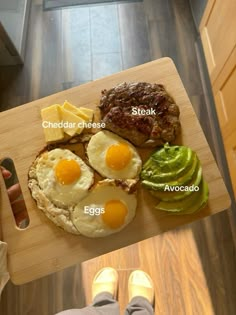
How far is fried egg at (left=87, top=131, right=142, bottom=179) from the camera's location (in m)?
1.44

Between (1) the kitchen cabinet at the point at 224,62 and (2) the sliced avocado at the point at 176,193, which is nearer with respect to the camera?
(2) the sliced avocado at the point at 176,193

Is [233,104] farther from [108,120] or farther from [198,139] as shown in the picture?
[108,120]

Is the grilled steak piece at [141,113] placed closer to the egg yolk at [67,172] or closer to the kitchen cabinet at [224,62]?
the egg yolk at [67,172]

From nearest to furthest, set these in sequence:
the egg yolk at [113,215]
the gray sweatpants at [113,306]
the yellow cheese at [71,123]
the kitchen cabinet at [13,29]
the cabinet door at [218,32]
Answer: the egg yolk at [113,215], the yellow cheese at [71,123], the gray sweatpants at [113,306], the cabinet door at [218,32], the kitchen cabinet at [13,29]

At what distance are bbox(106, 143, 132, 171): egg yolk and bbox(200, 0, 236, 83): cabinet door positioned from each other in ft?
3.10

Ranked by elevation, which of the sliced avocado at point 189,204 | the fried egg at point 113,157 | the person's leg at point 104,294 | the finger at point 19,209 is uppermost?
the fried egg at point 113,157

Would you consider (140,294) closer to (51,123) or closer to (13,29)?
(51,123)

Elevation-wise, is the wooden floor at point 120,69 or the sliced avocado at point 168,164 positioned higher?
the sliced avocado at point 168,164

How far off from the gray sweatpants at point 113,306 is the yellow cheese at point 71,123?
91 cm

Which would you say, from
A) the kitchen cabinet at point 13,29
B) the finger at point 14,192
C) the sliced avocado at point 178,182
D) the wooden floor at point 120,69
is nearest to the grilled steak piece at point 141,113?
the sliced avocado at point 178,182

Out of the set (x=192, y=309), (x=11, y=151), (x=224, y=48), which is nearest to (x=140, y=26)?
(x=224, y=48)

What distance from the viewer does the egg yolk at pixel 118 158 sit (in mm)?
1435

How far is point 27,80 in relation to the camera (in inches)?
97.0

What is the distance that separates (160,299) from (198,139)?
3.17ft
